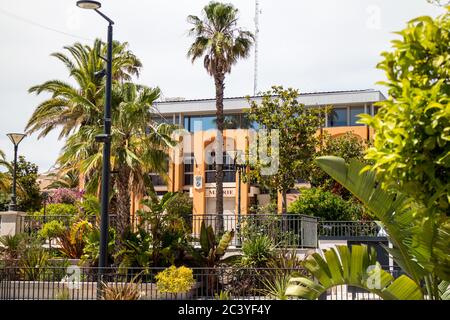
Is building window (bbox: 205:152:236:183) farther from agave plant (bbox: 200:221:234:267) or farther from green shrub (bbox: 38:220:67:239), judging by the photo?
agave plant (bbox: 200:221:234:267)

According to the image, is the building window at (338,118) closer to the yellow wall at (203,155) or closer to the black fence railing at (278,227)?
the yellow wall at (203,155)

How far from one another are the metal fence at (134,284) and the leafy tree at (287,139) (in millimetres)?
10787

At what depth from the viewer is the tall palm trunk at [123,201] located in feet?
64.2

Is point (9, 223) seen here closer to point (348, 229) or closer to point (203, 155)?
point (348, 229)

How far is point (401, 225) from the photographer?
295 inches

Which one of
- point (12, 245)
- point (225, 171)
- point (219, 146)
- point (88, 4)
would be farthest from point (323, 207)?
point (225, 171)

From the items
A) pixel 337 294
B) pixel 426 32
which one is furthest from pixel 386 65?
pixel 337 294

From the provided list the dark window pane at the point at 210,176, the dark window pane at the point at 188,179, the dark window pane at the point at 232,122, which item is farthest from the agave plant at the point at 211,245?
the dark window pane at the point at 188,179

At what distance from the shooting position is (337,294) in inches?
632

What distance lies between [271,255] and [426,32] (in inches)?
551

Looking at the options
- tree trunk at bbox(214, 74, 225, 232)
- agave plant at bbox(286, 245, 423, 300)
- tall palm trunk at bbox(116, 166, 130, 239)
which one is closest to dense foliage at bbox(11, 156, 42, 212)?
tree trunk at bbox(214, 74, 225, 232)

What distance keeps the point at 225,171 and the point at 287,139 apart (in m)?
19.7

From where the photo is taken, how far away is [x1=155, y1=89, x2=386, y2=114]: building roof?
45.7 meters

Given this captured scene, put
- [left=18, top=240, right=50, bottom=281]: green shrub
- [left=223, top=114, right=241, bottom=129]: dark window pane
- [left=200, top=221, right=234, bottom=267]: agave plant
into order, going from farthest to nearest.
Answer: [left=223, top=114, right=241, bottom=129]: dark window pane
[left=200, top=221, right=234, bottom=267]: agave plant
[left=18, top=240, right=50, bottom=281]: green shrub
